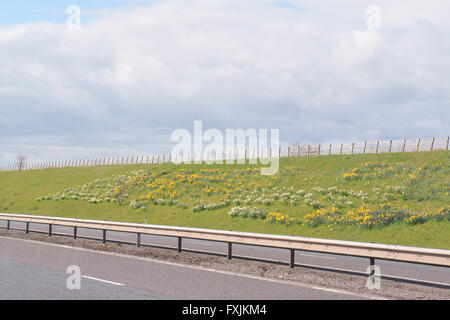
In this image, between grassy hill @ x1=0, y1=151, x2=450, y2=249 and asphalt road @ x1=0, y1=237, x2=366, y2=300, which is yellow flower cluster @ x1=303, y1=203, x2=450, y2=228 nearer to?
grassy hill @ x1=0, y1=151, x2=450, y2=249

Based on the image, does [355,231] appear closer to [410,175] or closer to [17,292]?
[410,175]

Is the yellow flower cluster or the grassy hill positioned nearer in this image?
the yellow flower cluster

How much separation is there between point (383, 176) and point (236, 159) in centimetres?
2167

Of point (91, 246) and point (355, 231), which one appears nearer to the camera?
point (91, 246)

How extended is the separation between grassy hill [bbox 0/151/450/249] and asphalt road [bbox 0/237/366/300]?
46.0ft

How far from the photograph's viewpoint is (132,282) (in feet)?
31.8


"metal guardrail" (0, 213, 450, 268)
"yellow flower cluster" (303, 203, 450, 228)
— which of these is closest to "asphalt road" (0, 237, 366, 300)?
"metal guardrail" (0, 213, 450, 268)

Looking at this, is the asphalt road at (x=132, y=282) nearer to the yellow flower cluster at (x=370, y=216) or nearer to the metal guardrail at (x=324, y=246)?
the metal guardrail at (x=324, y=246)

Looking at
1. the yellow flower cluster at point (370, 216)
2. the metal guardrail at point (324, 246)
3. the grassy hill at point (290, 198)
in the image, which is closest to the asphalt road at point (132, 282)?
the metal guardrail at point (324, 246)

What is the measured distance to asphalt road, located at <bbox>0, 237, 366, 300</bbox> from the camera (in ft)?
27.7

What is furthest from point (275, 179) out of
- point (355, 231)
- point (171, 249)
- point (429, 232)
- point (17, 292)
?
point (17, 292)

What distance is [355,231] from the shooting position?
2492 centimetres

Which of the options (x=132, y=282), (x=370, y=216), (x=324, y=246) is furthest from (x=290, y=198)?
(x=132, y=282)

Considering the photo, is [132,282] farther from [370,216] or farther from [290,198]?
[290,198]
